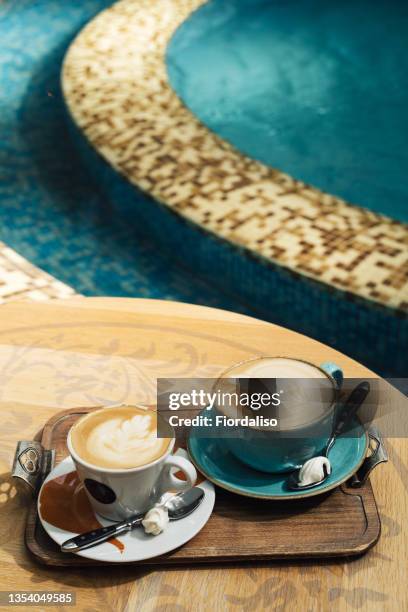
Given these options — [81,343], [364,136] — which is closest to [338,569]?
[81,343]

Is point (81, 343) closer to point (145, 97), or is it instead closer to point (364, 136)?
point (145, 97)

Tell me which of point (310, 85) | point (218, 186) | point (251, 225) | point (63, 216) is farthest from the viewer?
point (310, 85)

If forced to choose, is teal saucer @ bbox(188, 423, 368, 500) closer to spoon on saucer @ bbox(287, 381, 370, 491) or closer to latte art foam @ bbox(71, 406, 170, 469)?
spoon on saucer @ bbox(287, 381, 370, 491)

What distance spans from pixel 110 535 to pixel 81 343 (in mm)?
534

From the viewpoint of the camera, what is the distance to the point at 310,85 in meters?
5.09

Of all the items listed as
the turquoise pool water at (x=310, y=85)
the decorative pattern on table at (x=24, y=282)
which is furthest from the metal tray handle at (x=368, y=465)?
the turquoise pool water at (x=310, y=85)

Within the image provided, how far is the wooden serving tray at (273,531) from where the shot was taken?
39.8 inches

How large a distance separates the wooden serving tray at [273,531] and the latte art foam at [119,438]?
14 cm

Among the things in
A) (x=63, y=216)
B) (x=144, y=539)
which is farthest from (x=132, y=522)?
(x=63, y=216)

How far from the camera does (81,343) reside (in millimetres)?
1469

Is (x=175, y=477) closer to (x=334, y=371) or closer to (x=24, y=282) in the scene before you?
(x=334, y=371)

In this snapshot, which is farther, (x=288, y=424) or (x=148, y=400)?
(x=148, y=400)

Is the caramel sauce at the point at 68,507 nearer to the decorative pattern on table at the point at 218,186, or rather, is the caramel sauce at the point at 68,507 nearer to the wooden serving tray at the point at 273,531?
the wooden serving tray at the point at 273,531

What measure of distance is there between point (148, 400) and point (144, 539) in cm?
35
